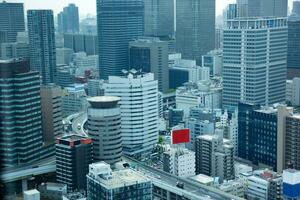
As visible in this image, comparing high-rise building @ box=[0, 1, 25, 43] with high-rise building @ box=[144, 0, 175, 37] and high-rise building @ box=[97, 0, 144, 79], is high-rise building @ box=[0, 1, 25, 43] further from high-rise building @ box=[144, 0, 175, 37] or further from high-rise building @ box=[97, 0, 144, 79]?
high-rise building @ box=[144, 0, 175, 37]

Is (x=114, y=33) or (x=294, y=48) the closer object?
(x=294, y=48)

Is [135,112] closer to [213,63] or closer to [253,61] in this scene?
[253,61]

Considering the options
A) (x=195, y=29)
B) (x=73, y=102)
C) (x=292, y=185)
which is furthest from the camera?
(x=195, y=29)

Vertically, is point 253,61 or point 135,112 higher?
point 253,61

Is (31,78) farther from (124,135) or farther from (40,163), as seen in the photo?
(124,135)

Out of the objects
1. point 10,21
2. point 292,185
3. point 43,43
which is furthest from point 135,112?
point 10,21

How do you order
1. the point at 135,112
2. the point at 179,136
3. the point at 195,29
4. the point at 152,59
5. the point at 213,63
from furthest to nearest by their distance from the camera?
the point at 195,29, the point at 213,63, the point at 152,59, the point at 135,112, the point at 179,136
